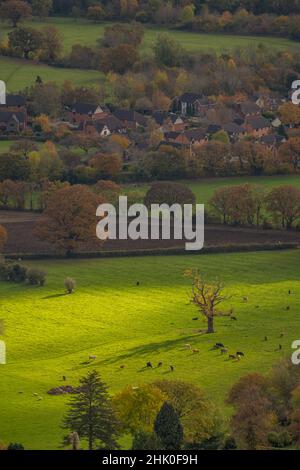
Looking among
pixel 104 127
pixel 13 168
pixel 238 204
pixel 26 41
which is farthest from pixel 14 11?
pixel 238 204

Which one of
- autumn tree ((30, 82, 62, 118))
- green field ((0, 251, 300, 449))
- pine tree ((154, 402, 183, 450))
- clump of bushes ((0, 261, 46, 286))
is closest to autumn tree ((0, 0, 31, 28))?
autumn tree ((30, 82, 62, 118))

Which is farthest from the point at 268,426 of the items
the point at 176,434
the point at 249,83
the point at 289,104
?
the point at 249,83

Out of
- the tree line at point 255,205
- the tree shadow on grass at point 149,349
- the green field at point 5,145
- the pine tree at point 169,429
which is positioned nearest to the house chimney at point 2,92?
the green field at point 5,145

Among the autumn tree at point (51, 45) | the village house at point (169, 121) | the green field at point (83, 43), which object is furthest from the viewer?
the autumn tree at point (51, 45)

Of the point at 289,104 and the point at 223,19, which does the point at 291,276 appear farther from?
the point at 223,19

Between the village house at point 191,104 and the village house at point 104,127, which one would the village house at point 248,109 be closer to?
the village house at point 191,104

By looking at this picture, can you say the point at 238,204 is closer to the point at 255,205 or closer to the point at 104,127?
the point at 255,205
